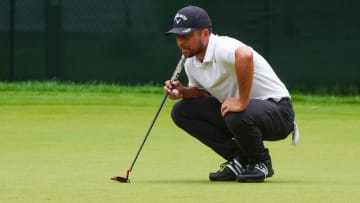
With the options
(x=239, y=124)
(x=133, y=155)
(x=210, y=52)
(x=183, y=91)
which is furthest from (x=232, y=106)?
(x=133, y=155)

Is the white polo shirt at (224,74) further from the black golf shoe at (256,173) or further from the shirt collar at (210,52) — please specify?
the black golf shoe at (256,173)

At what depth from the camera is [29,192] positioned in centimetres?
510

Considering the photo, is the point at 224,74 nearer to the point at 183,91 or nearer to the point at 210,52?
the point at 210,52

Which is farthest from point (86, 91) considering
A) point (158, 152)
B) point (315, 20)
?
point (158, 152)

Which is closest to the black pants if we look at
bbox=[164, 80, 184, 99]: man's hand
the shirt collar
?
bbox=[164, 80, 184, 99]: man's hand

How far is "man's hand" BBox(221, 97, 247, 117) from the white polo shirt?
4.0 inches

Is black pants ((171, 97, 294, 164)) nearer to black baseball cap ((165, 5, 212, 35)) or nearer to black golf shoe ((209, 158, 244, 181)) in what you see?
black golf shoe ((209, 158, 244, 181))

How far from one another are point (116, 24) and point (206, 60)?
867cm

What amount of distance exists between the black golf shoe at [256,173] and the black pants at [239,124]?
4cm

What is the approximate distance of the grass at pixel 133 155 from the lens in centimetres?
509

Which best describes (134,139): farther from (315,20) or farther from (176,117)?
(315,20)

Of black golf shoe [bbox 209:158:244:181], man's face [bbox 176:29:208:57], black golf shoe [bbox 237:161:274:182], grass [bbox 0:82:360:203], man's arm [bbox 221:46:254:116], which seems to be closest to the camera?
grass [bbox 0:82:360:203]

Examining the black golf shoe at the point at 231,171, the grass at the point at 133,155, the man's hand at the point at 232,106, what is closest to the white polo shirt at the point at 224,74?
the man's hand at the point at 232,106

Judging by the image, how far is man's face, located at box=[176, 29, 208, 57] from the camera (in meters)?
5.70
